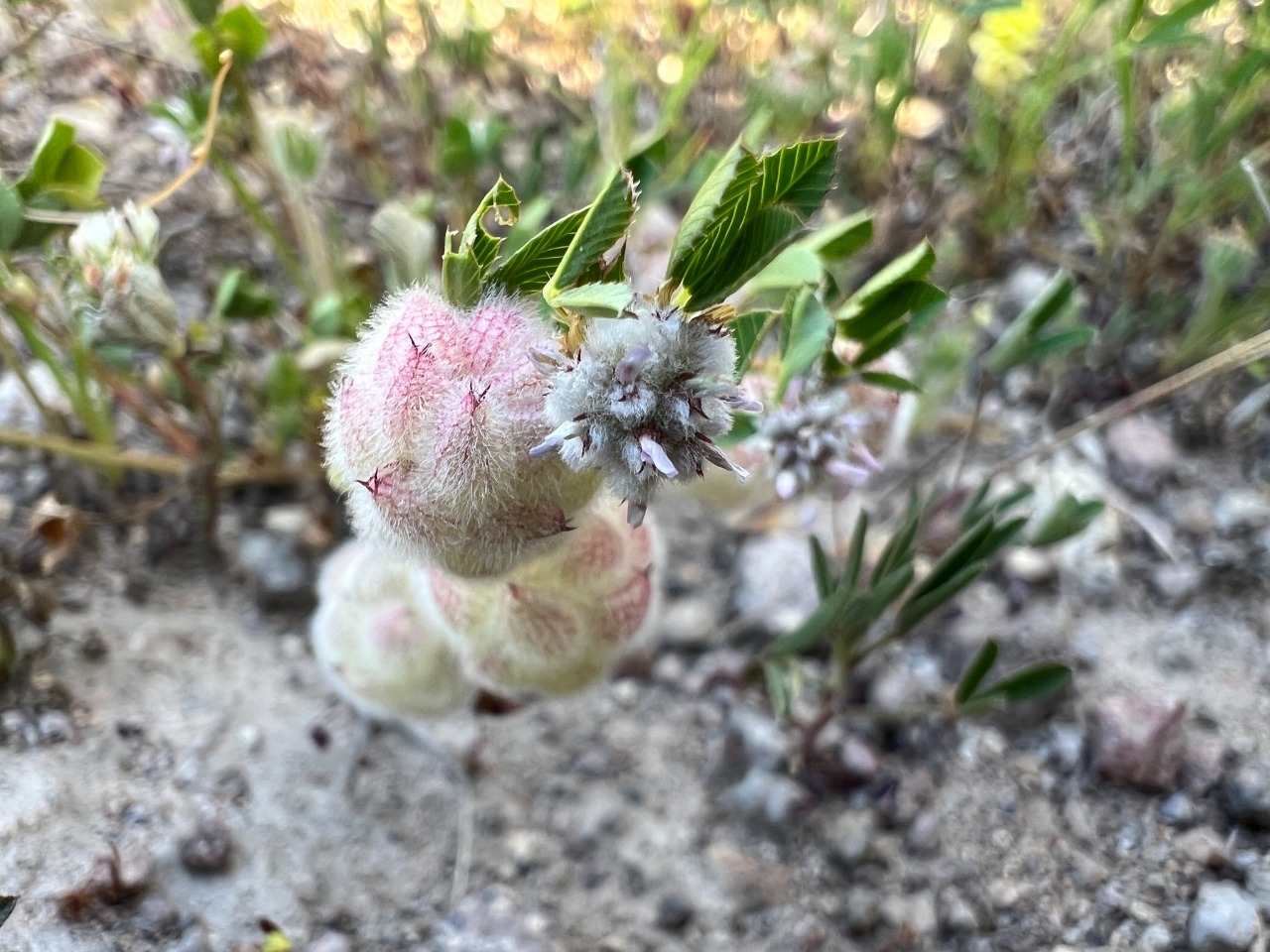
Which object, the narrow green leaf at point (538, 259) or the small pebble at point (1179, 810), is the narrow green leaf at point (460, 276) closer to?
the narrow green leaf at point (538, 259)

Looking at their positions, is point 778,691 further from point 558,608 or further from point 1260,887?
point 1260,887

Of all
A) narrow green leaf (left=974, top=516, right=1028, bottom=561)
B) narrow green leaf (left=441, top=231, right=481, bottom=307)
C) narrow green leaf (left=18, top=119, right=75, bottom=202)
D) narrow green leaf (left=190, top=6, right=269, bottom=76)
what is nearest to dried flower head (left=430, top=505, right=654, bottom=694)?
narrow green leaf (left=441, top=231, right=481, bottom=307)

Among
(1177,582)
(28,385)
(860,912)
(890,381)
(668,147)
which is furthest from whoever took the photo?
(1177,582)

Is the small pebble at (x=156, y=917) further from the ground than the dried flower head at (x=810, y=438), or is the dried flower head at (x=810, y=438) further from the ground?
A: the dried flower head at (x=810, y=438)

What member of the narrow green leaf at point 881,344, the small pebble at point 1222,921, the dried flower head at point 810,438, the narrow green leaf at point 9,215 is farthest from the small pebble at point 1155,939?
the narrow green leaf at point 9,215

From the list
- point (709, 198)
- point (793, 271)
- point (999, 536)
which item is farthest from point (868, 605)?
point (709, 198)

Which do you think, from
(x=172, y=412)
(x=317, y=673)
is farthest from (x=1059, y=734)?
(x=172, y=412)

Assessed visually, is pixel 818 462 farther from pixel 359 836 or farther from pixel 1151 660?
pixel 359 836
